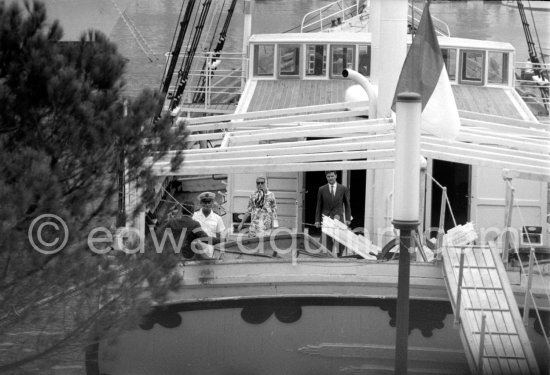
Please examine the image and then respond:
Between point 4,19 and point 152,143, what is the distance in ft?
3.90

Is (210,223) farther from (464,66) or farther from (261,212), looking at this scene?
(464,66)

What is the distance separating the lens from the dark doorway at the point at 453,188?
1694 centimetres

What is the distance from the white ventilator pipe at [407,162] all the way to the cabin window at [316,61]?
11688 millimetres

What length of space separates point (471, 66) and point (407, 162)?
1211 cm

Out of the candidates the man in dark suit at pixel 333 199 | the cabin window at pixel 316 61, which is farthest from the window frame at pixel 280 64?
the man in dark suit at pixel 333 199

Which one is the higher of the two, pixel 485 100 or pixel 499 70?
pixel 499 70

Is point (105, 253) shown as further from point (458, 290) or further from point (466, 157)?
point (466, 157)

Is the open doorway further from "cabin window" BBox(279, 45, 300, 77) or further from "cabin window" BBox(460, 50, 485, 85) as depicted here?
"cabin window" BBox(460, 50, 485, 85)

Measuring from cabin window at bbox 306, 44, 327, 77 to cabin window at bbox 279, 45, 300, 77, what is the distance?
182mm

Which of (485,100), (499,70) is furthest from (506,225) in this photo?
(499,70)

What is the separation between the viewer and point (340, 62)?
19.4 m

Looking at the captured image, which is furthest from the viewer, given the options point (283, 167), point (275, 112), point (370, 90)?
point (275, 112)

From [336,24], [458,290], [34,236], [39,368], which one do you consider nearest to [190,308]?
[458,290]

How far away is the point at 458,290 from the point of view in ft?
32.5
